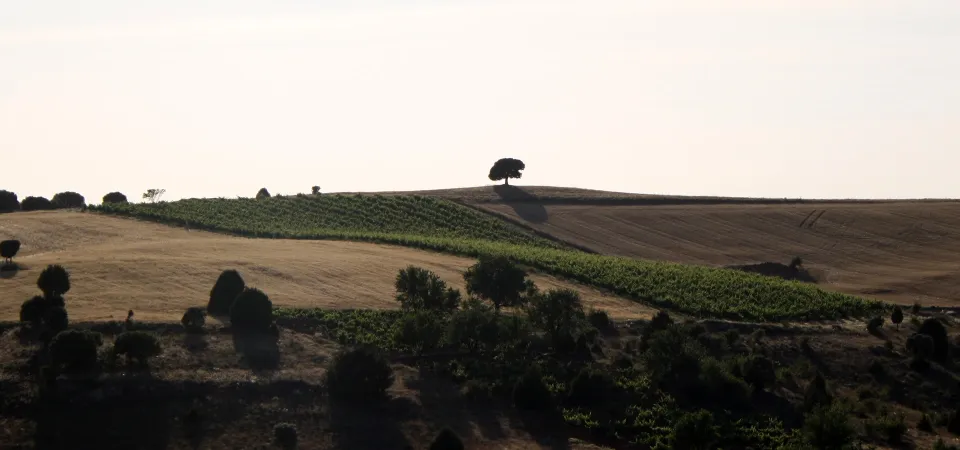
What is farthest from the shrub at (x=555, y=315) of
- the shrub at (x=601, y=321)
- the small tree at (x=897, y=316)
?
the small tree at (x=897, y=316)

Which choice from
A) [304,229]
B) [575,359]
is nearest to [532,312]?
[575,359]

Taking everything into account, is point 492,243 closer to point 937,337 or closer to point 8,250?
point 8,250

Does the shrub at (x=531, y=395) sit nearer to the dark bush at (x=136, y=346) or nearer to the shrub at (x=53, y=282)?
the dark bush at (x=136, y=346)

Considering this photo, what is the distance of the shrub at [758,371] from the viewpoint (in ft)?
164

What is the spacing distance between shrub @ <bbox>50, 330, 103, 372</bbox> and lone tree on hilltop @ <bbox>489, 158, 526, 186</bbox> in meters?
69.5

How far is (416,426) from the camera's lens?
43594 millimetres

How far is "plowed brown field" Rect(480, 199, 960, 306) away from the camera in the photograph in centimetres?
7575

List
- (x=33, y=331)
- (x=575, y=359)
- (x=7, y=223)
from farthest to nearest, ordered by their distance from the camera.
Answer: (x=7, y=223), (x=575, y=359), (x=33, y=331)

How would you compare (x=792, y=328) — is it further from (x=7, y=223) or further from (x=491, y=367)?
(x=7, y=223)

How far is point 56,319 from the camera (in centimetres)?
4622

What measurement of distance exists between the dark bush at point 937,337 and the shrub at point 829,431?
54.7 ft

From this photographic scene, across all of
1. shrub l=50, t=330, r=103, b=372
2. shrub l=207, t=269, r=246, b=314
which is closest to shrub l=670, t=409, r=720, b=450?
shrub l=207, t=269, r=246, b=314

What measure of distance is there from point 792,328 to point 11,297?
3772cm

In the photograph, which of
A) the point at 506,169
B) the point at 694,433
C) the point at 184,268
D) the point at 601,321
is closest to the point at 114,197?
the point at 506,169
